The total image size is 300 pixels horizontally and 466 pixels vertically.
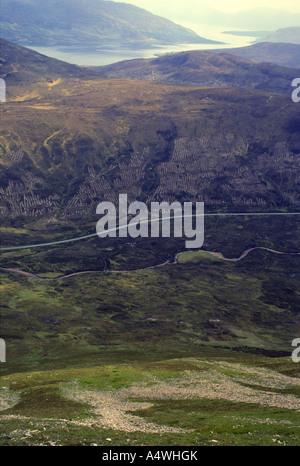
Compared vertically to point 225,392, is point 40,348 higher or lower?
lower

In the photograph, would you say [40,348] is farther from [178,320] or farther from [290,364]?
[290,364]

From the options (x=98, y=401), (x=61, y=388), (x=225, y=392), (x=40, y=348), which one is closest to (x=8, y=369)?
(x=40, y=348)

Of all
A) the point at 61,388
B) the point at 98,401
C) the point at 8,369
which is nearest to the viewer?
the point at 98,401

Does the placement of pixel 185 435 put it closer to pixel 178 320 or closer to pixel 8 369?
pixel 8 369

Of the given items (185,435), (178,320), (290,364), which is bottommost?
(178,320)
